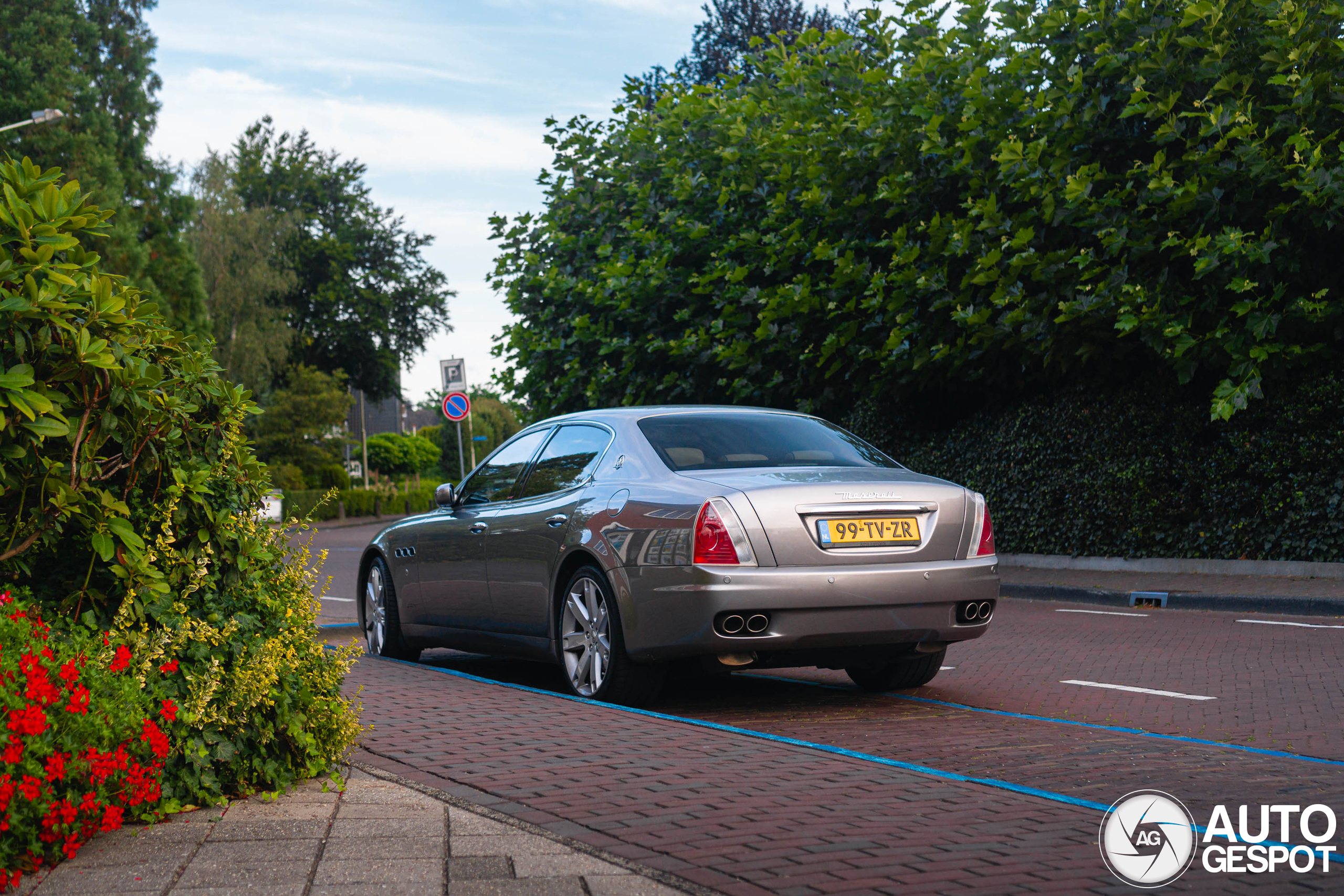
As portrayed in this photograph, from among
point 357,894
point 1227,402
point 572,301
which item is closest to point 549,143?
point 572,301

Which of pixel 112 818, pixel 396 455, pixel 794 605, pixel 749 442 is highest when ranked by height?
pixel 396 455

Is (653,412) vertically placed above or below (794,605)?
above

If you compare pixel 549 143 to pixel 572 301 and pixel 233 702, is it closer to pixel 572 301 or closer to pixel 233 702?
pixel 572 301

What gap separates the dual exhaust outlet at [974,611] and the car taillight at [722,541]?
45.6 inches

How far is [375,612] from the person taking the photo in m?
9.50

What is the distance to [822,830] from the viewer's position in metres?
4.12

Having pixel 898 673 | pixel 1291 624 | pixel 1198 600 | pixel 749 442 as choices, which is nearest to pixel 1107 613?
pixel 1198 600

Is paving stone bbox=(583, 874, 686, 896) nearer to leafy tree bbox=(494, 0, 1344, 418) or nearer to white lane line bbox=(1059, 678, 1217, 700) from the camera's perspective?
white lane line bbox=(1059, 678, 1217, 700)

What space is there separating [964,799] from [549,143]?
19.3 meters

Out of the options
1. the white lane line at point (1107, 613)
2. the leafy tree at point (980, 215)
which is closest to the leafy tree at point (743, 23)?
the leafy tree at point (980, 215)

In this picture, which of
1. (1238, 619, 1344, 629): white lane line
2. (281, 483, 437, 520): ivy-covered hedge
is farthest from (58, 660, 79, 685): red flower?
(281, 483, 437, 520): ivy-covered hedge

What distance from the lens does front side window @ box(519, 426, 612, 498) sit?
7.45 meters

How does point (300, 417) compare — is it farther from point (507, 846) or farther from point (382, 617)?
point (507, 846)

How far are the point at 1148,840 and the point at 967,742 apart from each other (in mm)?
1834
